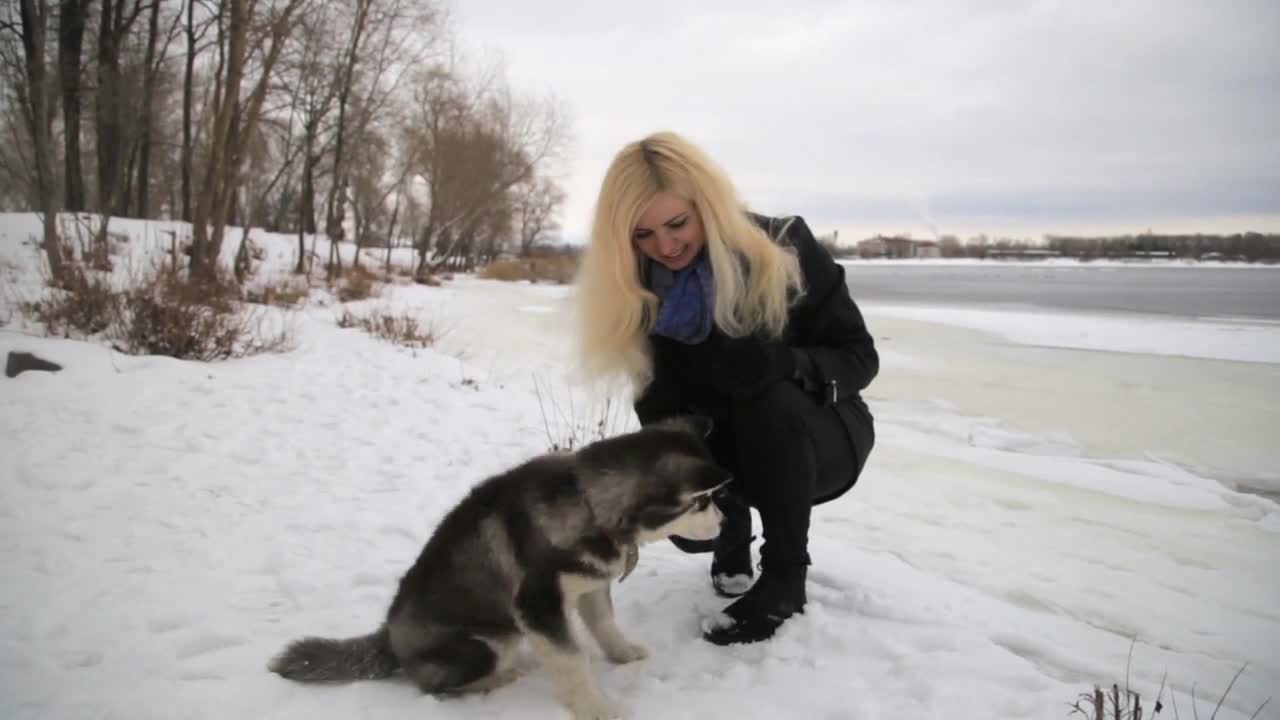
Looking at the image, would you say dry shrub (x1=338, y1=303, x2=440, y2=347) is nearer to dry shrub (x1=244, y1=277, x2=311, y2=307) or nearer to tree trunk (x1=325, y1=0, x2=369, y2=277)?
dry shrub (x1=244, y1=277, x2=311, y2=307)

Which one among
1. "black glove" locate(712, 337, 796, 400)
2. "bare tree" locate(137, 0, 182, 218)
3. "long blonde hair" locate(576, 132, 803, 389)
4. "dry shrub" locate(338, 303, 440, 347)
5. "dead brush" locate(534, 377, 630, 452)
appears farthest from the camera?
"bare tree" locate(137, 0, 182, 218)

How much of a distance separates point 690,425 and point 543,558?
28.5 inches

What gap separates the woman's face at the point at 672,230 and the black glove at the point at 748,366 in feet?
1.61

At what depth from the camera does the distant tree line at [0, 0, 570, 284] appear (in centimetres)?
1167

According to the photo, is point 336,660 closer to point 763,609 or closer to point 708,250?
point 763,609

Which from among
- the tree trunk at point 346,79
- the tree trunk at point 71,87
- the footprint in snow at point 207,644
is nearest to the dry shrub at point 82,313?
the footprint in snow at point 207,644

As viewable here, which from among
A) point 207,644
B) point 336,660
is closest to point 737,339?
point 336,660

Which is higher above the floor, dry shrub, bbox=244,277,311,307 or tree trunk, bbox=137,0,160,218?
tree trunk, bbox=137,0,160,218

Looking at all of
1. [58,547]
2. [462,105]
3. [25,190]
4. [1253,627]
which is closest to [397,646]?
[58,547]

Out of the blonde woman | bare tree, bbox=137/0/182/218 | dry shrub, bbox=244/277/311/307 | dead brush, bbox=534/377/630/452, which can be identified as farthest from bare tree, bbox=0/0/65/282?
the blonde woman

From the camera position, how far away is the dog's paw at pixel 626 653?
2.67 metres

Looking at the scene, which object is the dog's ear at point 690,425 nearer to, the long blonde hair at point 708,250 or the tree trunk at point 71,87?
the long blonde hair at point 708,250

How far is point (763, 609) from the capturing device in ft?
9.20

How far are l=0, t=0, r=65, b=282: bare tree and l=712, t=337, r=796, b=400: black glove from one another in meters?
11.3
